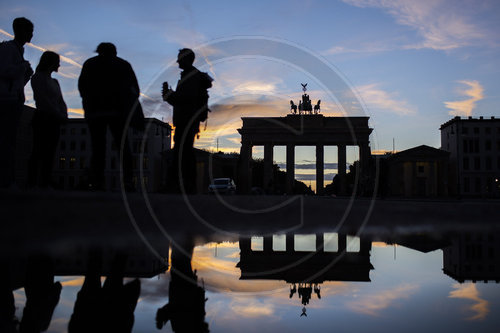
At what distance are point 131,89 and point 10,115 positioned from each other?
168 cm

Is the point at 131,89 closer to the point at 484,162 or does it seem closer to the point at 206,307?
the point at 206,307

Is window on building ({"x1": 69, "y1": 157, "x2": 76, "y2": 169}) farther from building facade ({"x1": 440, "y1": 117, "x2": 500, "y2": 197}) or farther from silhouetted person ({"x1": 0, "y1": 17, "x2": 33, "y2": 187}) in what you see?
silhouetted person ({"x1": 0, "y1": 17, "x2": 33, "y2": 187})

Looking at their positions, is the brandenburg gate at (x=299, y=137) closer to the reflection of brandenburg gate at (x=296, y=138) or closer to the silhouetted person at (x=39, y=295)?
the reflection of brandenburg gate at (x=296, y=138)

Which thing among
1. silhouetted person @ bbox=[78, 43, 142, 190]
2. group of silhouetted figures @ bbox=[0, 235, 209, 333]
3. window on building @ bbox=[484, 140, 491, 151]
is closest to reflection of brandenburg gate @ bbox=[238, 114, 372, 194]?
window on building @ bbox=[484, 140, 491, 151]

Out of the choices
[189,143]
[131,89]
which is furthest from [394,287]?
[189,143]

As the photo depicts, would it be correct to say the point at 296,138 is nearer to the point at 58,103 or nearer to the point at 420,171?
the point at 420,171

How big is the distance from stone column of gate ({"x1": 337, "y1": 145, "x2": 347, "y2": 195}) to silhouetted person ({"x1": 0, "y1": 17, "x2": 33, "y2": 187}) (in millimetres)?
62234

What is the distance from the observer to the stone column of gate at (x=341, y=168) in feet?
217

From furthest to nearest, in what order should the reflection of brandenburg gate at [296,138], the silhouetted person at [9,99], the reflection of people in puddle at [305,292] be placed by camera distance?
the reflection of brandenburg gate at [296,138] → the silhouetted person at [9,99] → the reflection of people in puddle at [305,292]

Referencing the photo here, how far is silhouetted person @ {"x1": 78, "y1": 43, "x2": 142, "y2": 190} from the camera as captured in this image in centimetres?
660

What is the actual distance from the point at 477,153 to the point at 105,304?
9121 cm

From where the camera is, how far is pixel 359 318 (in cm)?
190

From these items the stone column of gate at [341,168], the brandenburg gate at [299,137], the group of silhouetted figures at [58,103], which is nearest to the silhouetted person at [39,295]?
the group of silhouetted figures at [58,103]

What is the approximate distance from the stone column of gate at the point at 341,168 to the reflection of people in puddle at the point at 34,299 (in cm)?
6499
